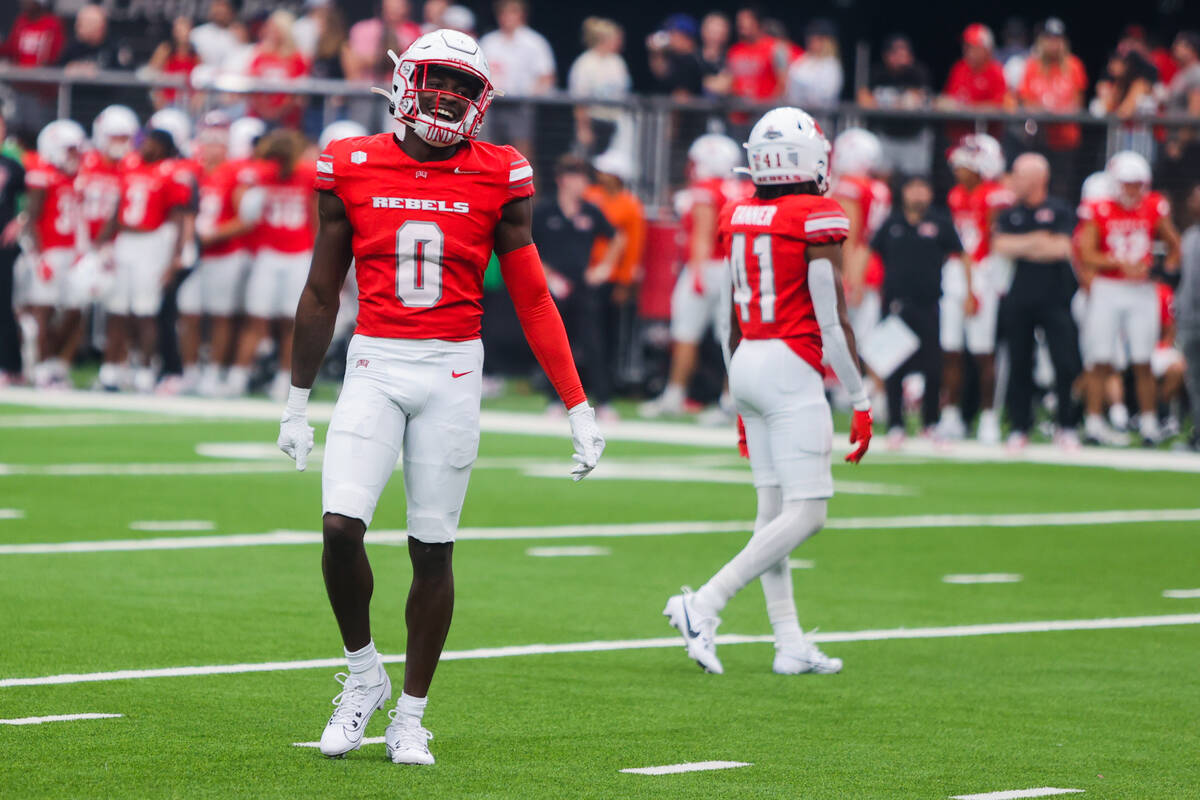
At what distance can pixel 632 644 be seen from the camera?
8.45 metres

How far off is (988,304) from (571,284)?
12.2 feet

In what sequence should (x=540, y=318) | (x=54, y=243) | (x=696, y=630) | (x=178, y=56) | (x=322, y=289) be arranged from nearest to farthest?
(x=322, y=289) < (x=540, y=318) < (x=696, y=630) < (x=54, y=243) < (x=178, y=56)

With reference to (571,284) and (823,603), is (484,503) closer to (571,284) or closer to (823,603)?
(823,603)

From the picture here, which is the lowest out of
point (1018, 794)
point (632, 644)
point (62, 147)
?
point (632, 644)

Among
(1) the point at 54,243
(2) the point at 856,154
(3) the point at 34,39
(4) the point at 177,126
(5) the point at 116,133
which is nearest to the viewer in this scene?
(2) the point at 856,154

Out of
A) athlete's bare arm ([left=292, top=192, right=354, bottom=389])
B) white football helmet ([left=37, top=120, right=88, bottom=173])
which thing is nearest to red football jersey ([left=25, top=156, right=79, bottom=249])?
white football helmet ([left=37, top=120, right=88, bottom=173])

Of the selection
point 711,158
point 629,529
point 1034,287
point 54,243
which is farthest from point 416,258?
point 54,243

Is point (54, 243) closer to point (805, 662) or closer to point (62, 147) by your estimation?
point (62, 147)

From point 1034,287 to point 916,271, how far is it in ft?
3.14

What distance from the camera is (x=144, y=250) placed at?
19.6 m

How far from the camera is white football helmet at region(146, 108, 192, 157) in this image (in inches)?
826

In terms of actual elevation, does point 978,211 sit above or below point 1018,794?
above

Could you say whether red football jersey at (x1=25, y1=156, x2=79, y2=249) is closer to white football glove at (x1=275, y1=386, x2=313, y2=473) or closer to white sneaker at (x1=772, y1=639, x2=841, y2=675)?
white sneaker at (x1=772, y1=639, x2=841, y2=675)

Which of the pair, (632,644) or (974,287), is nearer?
(632,644)
